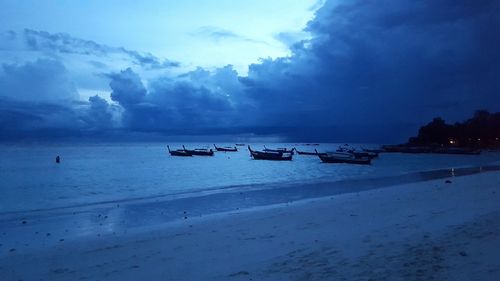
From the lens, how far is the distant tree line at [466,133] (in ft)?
441

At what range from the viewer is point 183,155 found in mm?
104250

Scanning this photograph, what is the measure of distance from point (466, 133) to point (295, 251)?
143 meters

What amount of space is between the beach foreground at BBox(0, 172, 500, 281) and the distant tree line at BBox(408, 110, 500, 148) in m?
134

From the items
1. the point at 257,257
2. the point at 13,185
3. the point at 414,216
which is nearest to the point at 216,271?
the point at 257,257

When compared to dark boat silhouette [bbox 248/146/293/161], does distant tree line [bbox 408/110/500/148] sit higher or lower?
higher

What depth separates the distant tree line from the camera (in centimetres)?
13450

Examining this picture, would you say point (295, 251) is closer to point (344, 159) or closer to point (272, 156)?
point (344, 159)

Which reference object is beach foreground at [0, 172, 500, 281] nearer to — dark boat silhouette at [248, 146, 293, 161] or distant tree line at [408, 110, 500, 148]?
dark boat silhouette at [248, 146, 293, 161]

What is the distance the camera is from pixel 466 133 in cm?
13425

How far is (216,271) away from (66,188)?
30922mm

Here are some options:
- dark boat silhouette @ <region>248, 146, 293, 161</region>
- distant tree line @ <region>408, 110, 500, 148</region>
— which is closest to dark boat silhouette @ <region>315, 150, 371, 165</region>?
dark boat silhouette @ <region>248, 146, 293, 161</region>

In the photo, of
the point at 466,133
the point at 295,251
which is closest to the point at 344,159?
the point at 295,251

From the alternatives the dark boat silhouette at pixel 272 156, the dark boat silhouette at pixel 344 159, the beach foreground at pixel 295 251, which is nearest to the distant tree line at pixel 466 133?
the dark boat silhouette at pixel 272 156

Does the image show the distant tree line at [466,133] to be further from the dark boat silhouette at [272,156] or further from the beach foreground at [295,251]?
the beach foreground at [295,251]
